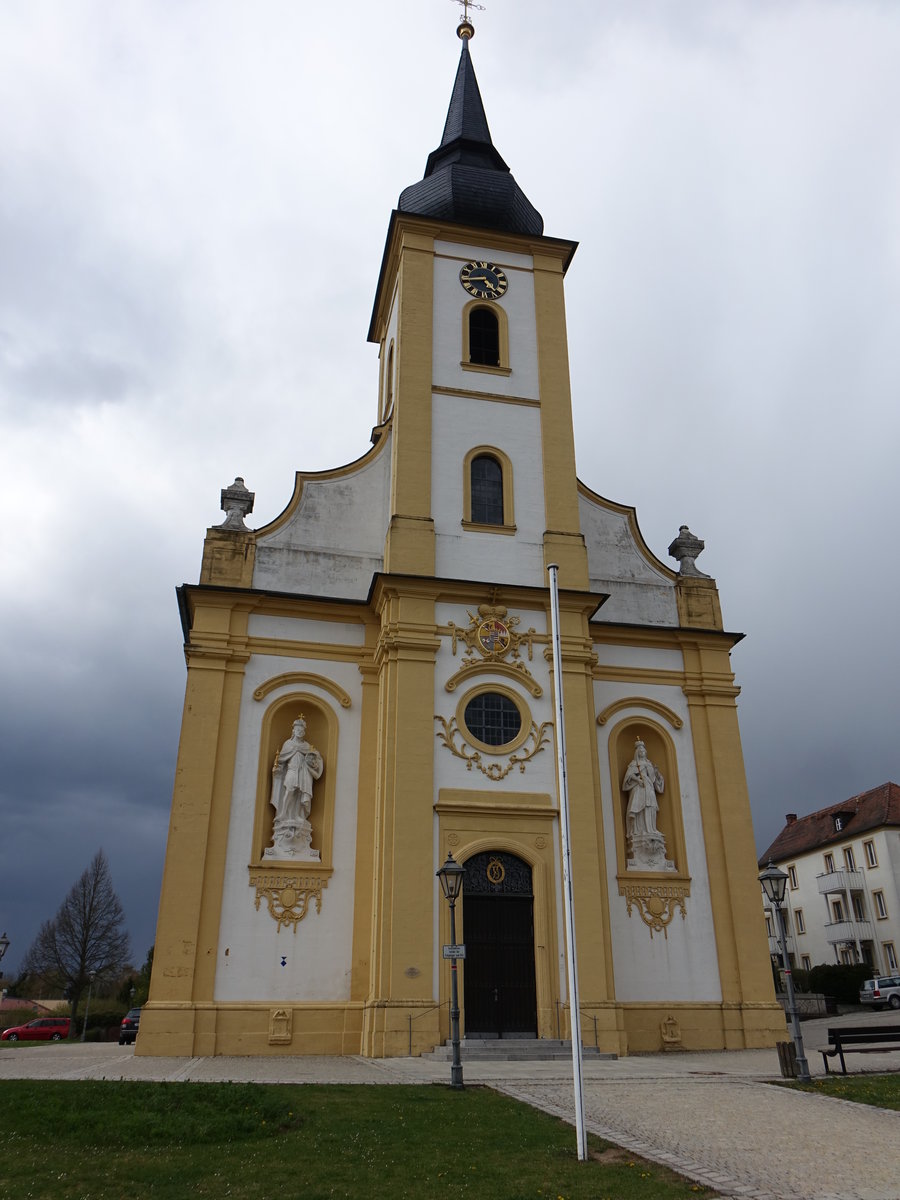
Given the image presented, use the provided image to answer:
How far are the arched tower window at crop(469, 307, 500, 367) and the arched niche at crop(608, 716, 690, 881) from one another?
406 inches

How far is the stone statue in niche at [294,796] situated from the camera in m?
20.5

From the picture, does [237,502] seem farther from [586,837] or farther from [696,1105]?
[696,1105]

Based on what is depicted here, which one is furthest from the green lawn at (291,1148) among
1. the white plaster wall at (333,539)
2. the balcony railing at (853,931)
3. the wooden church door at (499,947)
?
the balcony railing at (853,931)

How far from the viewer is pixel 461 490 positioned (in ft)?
78.3

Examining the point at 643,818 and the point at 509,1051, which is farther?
the point at 643,818

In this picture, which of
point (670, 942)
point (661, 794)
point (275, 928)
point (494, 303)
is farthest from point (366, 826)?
point (494, 303)

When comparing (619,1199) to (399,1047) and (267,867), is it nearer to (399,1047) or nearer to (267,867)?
(399,1047)

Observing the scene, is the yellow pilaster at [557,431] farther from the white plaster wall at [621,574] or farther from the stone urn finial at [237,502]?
the stone urn finial at [237,502]

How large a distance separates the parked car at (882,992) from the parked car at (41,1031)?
108 ft

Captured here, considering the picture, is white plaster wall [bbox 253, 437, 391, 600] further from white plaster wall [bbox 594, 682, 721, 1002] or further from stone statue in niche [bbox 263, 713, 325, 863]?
white plaster wall [bbox 594, 682, 721, 1002]

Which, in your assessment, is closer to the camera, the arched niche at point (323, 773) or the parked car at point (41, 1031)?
the arched niche at point (323, 773)

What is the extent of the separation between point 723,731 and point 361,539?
992 centimetres

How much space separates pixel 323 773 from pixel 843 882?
3739 cm

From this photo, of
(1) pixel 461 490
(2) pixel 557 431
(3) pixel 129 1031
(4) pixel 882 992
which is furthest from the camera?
(4) pixel 882 992
